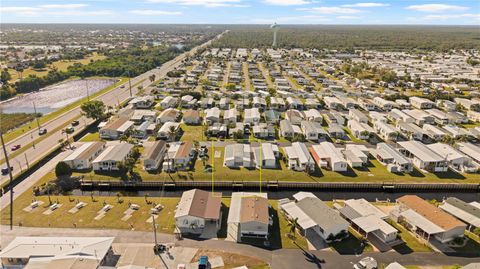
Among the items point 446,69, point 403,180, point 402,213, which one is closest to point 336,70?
point 446,69

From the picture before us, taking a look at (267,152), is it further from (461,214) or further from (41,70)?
(41,70)

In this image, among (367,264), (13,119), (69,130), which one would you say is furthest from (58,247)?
(13,119)

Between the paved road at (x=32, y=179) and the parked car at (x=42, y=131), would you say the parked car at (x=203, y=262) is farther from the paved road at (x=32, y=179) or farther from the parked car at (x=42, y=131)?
the parked car at (x=42, y=131)

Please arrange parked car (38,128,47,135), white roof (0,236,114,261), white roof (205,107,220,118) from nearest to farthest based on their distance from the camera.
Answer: white roof (0,236,114,261), parked car (38,128,47,135), white roof (205,107,220,118)

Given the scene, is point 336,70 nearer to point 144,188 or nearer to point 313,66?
point 313,66

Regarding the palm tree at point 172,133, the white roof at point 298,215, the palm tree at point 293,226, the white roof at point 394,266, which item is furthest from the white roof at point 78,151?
the white roof at point 394,266

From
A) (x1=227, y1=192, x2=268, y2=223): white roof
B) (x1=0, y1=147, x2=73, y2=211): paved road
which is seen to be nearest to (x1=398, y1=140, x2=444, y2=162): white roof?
(x1=227, y1=192, x2=268, y2=223): white roof

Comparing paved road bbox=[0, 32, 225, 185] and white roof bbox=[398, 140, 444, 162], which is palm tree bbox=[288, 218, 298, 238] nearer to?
white roof bbox=[398, 140, 444, 162]
